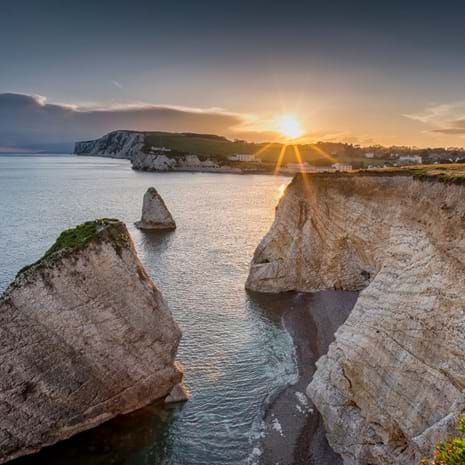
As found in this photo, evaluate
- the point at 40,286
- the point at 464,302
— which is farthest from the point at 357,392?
the point at 40,286

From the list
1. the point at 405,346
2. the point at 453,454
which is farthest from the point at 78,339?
the point at 453,454

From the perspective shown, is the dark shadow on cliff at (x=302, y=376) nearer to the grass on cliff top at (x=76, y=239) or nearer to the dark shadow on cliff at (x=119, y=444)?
the dark shadow on cliff at (x=119, y=444)

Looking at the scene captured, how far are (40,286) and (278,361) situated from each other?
17300 mm

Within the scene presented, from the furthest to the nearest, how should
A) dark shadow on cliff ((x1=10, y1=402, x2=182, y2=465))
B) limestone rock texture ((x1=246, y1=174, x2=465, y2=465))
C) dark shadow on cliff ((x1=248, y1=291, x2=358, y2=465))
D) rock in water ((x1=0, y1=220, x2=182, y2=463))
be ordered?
1. dark shadow on cliff ((x1=248, y1=291, x2=358, y2=465))
2. dark shadow on cliff ((x1=10, y1=402, x2=182, y2=465))
3. rock in water ((x1=0, y1=220, x2=182, y2=463))
4. limestone rock texture ((x1=246, y1=174, x2=465, y2=465))

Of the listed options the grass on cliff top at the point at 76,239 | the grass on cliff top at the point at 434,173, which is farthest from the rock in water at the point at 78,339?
the grass on cliff top at the point at 434,173

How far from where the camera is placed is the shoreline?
22094mm

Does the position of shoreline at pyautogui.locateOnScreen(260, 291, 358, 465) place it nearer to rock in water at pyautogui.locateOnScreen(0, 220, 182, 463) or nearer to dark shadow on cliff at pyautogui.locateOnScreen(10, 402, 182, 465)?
dark shadow on cliff at pyautogui.locateOnScreen(10, 402, 182, 465)

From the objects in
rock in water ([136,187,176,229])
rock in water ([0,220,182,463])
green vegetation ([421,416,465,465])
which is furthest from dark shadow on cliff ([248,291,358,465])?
rock in water ([136,187,176,229])

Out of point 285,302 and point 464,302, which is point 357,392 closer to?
point 464,302

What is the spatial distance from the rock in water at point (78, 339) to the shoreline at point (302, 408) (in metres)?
7.25

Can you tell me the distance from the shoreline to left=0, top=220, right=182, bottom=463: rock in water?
7.25m

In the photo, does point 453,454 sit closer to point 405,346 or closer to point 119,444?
point 405,346

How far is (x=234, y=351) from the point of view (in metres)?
32.6

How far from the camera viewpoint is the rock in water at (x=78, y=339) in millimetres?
20984
